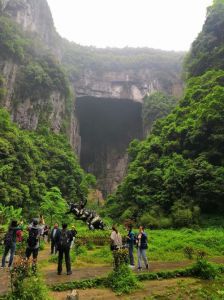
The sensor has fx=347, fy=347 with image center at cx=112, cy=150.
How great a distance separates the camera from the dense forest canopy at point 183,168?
79.4 feet

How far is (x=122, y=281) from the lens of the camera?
856 centimetres

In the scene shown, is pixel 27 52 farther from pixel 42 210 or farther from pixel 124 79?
pixel 42 210

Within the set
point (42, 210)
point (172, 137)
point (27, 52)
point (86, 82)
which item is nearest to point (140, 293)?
point (42, 210)

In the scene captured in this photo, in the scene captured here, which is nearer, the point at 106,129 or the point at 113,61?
the point at 106,129

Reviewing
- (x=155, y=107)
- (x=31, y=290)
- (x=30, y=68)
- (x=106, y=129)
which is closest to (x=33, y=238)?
(x=31, y=290)

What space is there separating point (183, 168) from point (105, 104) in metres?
36.0

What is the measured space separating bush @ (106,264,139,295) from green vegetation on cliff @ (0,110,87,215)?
19218mm

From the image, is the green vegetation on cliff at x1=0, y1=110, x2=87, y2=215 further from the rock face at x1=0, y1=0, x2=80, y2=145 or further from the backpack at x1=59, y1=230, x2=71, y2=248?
the backpack at x1=59, y1=230, x2=71, y2=248

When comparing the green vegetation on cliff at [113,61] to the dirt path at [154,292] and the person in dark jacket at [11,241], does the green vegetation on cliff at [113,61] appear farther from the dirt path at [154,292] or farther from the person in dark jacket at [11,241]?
the dirt path at [154,292]

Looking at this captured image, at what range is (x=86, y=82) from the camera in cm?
6253

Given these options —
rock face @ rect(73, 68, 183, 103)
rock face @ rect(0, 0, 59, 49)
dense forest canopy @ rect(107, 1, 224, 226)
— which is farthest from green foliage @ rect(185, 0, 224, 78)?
rock face @ rect(0, 0, 59, 49)

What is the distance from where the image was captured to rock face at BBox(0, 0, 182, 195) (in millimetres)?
58781

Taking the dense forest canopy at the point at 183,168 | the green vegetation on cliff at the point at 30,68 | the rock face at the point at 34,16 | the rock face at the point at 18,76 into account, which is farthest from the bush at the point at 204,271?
the rock face at the point at 34,16

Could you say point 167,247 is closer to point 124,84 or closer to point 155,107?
point 155,107
